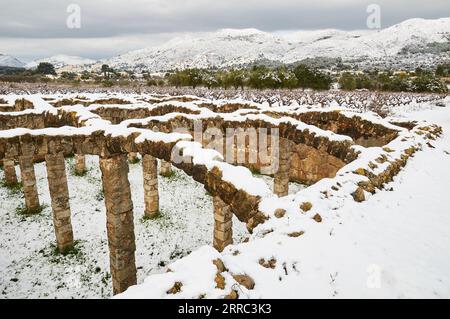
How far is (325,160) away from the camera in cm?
1869

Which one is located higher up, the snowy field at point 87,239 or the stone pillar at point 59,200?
the stone pillar at point 59,200

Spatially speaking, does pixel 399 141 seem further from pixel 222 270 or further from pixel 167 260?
pixel 222 270

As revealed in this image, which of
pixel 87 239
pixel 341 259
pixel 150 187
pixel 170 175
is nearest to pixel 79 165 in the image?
pixel 170 175

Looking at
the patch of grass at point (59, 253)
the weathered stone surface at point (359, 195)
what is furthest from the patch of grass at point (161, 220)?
the weathered stone surface at point (359, 195)

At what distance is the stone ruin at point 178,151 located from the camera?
9047mm

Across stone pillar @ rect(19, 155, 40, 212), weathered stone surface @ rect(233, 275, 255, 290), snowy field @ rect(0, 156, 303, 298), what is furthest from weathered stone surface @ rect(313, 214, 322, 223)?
stone pillar @ rect(19, 155, 40, 212)

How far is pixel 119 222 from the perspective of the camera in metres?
10.6

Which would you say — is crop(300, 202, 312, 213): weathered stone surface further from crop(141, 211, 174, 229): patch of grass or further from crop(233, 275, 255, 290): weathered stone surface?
crop(141, 211, 174, 229): patch of grass

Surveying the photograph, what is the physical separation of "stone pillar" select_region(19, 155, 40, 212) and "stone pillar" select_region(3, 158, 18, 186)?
3.38 m

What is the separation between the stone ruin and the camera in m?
9.05

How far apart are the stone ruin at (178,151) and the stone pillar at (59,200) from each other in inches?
1.4

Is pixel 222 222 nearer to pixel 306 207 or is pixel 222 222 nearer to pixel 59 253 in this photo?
pixel 306 207

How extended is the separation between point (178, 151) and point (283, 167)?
7589mm

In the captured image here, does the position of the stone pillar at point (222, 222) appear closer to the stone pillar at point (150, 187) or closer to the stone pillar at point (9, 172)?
the stone pillar at point (150, 187)
